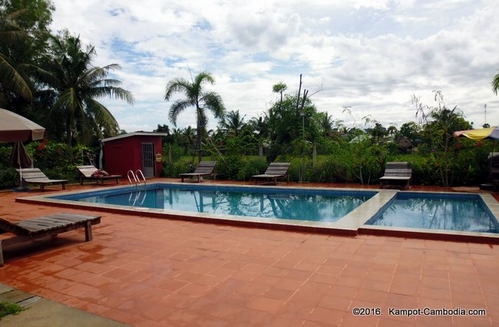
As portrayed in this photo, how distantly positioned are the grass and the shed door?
13842mm

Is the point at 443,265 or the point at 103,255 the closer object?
the point at 443,265

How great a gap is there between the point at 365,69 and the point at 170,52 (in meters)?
7.71

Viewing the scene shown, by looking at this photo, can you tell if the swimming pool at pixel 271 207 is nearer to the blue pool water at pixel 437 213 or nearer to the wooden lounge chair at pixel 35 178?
the blue pool water at pixel 437 213

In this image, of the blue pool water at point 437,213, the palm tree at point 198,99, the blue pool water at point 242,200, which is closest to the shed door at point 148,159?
the palm tree at point 198,99

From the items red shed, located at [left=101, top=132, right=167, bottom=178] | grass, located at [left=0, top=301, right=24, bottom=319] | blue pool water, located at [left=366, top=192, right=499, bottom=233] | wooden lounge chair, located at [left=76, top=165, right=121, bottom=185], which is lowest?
blue pool water, located at [left=366, top=192, right=499, bottom=233]

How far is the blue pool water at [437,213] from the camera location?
22.0 feet

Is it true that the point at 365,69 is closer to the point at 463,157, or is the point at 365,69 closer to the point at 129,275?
the point at 463,157

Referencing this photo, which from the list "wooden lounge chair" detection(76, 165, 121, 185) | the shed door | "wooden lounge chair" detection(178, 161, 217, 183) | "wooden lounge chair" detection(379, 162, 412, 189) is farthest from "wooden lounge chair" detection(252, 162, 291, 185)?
the shed door

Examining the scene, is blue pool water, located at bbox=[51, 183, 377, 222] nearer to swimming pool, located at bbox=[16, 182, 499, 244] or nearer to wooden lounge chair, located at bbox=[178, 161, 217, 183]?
swimming pool, located at bbox=[16, 182, 499, 244]

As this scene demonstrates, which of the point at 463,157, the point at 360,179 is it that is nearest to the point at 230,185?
the point at 360,179

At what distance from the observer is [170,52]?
1348 cm

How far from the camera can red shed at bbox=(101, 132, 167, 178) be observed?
631 inches

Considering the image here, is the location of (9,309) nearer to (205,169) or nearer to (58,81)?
(205,169)

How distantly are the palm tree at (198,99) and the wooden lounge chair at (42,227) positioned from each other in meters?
11.0
